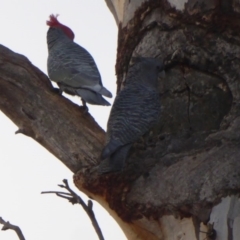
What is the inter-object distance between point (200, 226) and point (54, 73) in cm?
211

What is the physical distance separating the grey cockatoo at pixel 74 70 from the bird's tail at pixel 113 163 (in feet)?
3.06

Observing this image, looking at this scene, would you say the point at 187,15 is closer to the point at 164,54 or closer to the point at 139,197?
the point at 164,54

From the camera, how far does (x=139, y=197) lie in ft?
11.2

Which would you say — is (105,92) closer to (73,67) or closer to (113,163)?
(73,67)

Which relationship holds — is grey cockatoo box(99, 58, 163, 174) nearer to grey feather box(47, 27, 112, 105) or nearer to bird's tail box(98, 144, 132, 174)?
bird's tail box(98, 144, 132, 174)

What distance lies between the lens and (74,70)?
497cm

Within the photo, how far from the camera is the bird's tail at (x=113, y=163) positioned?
3395 millimetres

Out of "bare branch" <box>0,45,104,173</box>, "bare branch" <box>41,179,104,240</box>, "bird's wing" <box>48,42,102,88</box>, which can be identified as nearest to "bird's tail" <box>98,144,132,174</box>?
"bare branch" <box>0,45,104,173</box>

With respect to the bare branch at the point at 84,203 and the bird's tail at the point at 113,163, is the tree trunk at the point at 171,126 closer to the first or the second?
the bird's tail at the point at 113,163

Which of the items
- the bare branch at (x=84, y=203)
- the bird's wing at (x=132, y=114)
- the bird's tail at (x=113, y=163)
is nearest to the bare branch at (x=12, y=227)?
the bare branch at (x=84, y=203)

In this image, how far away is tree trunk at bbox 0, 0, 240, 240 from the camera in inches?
127

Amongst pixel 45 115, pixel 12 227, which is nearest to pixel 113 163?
pixel 45 115

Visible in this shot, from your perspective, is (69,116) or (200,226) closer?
(200,226)

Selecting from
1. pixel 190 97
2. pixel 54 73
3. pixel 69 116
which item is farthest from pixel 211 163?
pixel 54 73
